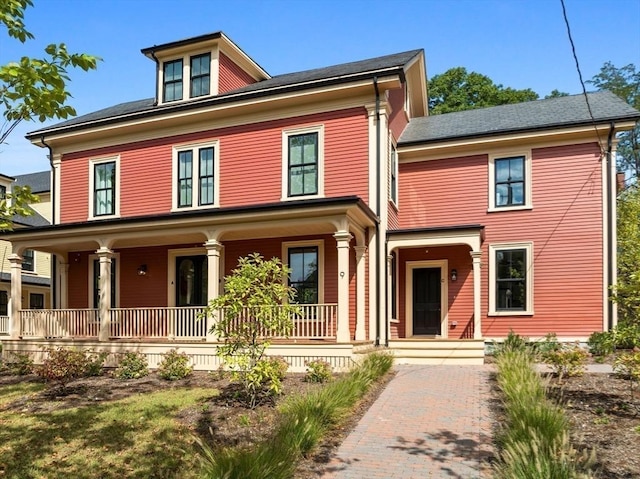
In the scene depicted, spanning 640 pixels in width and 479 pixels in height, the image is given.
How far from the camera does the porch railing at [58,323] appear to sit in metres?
14.8

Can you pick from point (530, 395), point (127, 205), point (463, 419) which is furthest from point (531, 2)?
point (127, 205)

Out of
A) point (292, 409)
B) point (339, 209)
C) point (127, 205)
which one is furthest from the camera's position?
point (127, 205)

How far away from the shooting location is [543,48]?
800 cm

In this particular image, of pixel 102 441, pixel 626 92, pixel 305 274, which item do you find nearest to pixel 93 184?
pixel 305 274

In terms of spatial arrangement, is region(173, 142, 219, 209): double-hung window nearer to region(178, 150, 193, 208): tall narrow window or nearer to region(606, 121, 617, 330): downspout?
region(178, 150, 193, 208): tall narrow window

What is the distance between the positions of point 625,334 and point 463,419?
8.93 ft

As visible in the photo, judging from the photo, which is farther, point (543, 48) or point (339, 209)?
point (339, 209)

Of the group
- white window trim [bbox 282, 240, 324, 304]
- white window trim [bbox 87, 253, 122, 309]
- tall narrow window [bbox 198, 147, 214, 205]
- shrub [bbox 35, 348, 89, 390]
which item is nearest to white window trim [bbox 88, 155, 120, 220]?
white window trim [bbox 87, 253, 122, 309]

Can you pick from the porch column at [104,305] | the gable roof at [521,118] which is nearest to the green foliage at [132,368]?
the porch column at [104,305]

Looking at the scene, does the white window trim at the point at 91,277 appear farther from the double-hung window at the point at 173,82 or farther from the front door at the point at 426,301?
the front door at the point at 426,301

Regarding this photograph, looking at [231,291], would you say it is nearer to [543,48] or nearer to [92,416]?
[92,416]

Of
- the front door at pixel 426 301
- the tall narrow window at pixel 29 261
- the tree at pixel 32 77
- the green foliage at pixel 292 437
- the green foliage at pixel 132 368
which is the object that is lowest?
the green foliage at pixel 132 368

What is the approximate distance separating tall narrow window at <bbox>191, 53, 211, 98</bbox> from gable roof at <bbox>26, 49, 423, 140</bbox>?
397 mm

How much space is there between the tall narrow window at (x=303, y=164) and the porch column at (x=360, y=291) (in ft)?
7.20
